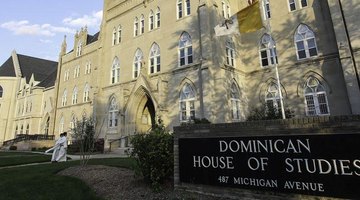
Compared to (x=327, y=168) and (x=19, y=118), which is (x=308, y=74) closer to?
(x=327, y=168)

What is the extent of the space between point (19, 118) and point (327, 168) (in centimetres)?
5807

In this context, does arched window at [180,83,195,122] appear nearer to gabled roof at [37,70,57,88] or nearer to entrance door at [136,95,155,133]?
entrance door at [136,95,155,133]

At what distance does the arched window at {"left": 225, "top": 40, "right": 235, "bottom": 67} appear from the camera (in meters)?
22.7

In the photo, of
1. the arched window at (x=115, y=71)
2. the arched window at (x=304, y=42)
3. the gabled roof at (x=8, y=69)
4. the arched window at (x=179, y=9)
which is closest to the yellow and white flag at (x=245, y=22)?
the arched window at (x=304, y=42)

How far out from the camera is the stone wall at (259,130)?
557cm

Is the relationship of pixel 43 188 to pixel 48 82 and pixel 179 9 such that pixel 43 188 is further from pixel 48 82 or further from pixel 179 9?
pixel 48 82

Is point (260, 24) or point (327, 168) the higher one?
point (260, 24)

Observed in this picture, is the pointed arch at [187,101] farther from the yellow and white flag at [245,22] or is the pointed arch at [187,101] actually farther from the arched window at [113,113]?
the arched window at [113,113]

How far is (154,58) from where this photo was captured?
25641mm

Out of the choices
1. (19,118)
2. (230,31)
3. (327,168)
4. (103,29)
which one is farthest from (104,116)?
(19,118)

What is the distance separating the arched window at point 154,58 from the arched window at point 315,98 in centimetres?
1395

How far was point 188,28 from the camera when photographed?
75.4 feet

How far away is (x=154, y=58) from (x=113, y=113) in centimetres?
826

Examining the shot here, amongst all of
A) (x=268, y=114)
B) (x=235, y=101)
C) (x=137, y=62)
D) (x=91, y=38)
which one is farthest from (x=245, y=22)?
(x=91, y=38)
